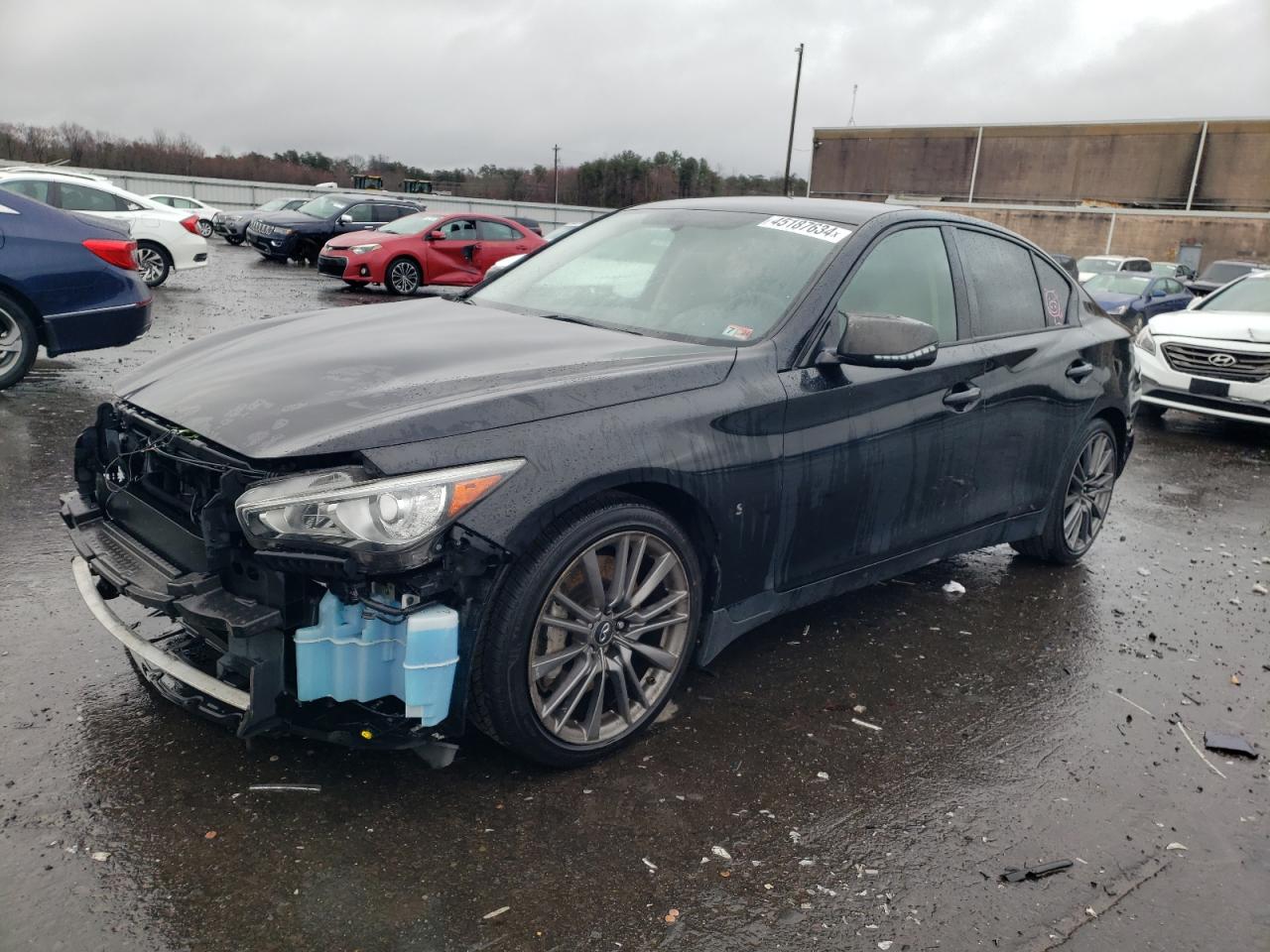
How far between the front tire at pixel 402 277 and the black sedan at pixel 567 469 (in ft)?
44.4

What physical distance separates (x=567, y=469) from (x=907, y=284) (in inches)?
75.5

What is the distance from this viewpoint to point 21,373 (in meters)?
7.29

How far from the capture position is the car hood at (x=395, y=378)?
2.69 metres

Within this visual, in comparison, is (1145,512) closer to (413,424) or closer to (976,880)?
(976,880)

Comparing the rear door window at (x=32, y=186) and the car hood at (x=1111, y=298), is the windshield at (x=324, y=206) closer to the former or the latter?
the rear door window at (x=32, y=186)

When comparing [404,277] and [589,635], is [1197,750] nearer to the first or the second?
[589,635]

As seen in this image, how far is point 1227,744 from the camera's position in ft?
11.7

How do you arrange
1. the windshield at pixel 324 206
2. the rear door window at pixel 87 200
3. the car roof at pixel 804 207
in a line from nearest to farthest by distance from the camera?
the car roof at pixel 804 207 < the rear door window at pixel 87 200 < the windshield at pixel 324 206

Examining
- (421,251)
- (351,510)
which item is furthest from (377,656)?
(421,251)

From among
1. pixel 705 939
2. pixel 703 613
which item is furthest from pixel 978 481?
pixel 705 939

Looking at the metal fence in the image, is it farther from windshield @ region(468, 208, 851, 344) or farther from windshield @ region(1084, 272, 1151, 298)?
windshield @ region(468, 208, 851, 344)

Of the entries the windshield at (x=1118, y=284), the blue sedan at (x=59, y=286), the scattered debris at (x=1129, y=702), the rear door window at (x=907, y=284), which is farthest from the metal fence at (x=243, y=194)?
the scattered debris at (x=1129, y=702)

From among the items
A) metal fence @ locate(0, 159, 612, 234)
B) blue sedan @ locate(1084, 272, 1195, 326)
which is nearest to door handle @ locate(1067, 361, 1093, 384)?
blue sedan @ locate(1084, 272, 1195, 326)

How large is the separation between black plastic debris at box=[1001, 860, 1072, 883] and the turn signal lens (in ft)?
23.3
